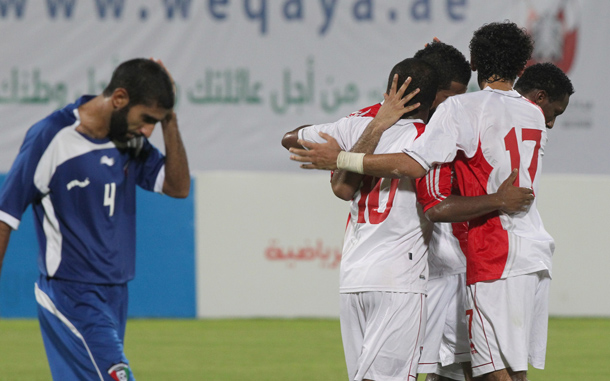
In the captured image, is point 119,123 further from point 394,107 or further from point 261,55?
point 261,55

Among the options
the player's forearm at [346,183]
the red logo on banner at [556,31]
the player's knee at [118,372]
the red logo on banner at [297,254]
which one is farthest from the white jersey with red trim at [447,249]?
the red logo on banner at [556,31]

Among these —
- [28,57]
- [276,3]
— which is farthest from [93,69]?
[276,3]

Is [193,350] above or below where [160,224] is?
below

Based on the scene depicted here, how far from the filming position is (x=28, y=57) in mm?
10438

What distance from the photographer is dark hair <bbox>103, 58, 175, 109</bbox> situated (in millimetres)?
3246

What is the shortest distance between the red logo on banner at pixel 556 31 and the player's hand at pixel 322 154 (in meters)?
7.51

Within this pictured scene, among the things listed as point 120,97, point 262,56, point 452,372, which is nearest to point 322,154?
point 120,97

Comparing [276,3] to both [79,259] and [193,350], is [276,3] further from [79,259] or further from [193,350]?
[79,259]

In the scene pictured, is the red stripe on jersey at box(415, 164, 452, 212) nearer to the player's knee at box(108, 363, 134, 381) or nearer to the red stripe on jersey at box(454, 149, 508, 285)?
the red stripe on jersey at box(454, 149, 508, 285)

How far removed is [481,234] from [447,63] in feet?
3.29

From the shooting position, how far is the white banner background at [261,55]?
409 inches

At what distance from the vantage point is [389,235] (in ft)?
Result: 11.5

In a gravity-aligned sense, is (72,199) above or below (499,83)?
below

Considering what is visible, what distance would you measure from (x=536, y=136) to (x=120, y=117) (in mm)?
1701
